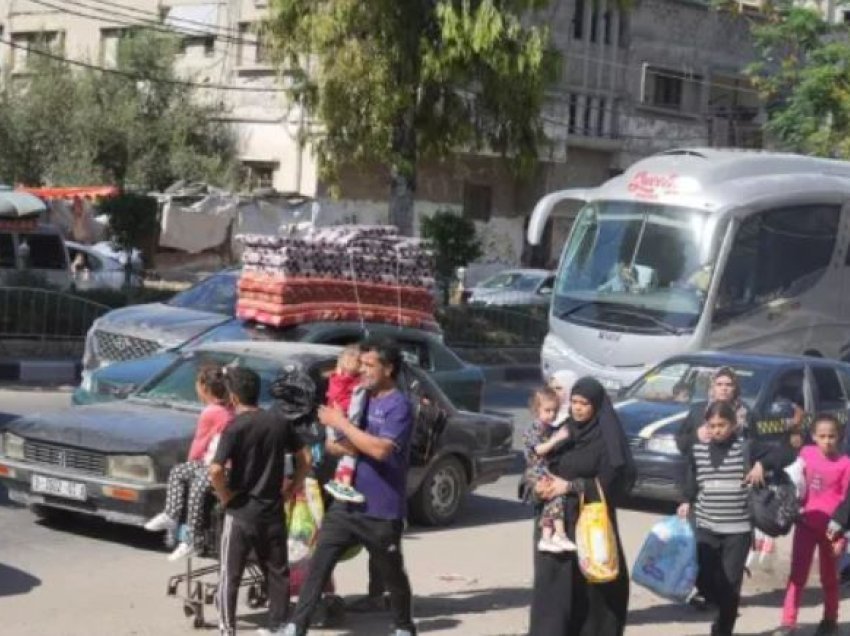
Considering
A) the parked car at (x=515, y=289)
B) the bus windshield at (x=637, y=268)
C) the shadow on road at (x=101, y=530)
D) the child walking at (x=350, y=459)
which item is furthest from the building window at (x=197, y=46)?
the child walking at (x=350, y=459)

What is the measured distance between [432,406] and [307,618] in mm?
1498

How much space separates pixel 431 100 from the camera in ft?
94.8

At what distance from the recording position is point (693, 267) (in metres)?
21.7

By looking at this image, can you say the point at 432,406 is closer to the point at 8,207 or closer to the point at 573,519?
the point at 573,519

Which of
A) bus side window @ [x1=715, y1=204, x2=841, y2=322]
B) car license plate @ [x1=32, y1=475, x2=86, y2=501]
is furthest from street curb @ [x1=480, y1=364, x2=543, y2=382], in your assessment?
car license plate @ [x1=32, y1=475, x2=86, y2=501]

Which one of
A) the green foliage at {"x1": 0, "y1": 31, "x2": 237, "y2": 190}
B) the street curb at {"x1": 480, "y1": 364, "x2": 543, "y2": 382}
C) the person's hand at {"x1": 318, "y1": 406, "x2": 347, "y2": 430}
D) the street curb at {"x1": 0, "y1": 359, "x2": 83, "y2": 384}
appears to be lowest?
the street curb at {"x1": 480, "y1": 364, "x2": 543, "y2": 382}

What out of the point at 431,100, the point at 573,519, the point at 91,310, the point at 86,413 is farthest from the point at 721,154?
the point at 573,519

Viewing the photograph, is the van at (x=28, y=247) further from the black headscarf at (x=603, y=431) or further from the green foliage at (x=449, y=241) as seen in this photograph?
the black headscarf at (x=603, y=431)

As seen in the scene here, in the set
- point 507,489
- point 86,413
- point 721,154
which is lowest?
point 507,489

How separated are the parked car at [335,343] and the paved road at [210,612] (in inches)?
89.8

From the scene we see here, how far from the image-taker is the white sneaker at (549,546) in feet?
26.8

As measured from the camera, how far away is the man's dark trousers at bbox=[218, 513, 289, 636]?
28.5 feet

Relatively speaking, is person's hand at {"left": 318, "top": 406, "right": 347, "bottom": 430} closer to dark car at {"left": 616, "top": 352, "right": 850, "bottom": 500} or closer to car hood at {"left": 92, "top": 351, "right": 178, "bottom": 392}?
car hood at {"left": 92, "top": 351, "right": 178, "bottom": 392}

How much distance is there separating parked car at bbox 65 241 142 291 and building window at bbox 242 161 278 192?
33.0 feet
